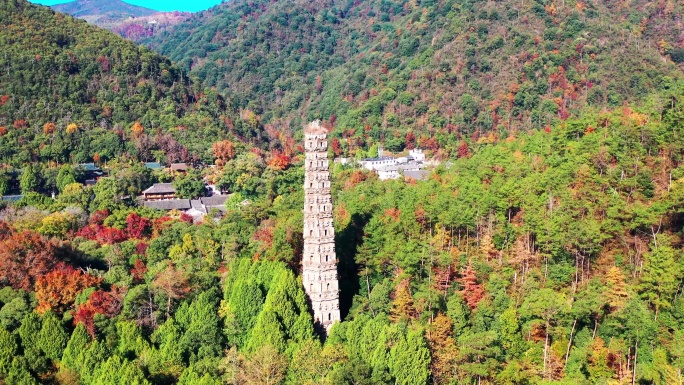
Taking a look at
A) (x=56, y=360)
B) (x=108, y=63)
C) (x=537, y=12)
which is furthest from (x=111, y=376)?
(x=537, y=12)

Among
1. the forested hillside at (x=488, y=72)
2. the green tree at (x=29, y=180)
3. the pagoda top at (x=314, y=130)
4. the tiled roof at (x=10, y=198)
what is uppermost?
the forested hillside at (x=488, y=72)

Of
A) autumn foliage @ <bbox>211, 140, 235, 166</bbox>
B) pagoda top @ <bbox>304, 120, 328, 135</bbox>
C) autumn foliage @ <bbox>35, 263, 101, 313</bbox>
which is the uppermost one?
pagoda top @ <bbox>304, 120, 328, 135</bbox>

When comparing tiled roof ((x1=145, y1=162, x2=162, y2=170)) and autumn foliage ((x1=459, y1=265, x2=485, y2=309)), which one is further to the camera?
tiled roof ((x1=145, y1=162, x2=162, y2=170))

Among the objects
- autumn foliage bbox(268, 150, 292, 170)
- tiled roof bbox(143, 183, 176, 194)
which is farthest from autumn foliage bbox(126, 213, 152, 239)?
autumn foliage bbox(268, 150, 292, 170)

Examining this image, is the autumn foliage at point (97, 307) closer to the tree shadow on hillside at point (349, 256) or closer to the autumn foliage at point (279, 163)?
the tree shadow on hillside at point (349, 256)

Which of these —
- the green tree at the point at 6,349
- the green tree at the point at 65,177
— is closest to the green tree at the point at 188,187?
the green tree at the point at 65,177

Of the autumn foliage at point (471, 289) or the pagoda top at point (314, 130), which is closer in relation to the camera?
the pagoda top at point (314, 130)

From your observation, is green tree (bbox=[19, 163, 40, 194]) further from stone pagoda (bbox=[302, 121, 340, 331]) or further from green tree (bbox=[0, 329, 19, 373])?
stone pagoda (bbox=[302, 121, 340, 331])
